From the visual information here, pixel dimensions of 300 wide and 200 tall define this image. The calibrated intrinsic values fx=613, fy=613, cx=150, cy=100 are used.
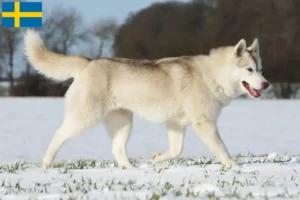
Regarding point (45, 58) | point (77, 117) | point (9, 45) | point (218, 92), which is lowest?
point (9, 45)

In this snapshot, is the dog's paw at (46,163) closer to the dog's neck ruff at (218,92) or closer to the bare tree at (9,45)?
the dog's neck ruff at (218,92)

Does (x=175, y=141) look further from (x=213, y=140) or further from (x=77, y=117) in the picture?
(x=77, y=117)

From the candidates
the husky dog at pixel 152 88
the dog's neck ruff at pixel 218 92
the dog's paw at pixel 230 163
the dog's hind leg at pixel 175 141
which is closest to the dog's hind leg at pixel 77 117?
the husky dog at pixel 152 88

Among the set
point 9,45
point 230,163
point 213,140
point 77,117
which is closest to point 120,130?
point 77,117

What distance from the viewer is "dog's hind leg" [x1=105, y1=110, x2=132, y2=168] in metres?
7.11

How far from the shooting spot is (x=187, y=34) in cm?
3944

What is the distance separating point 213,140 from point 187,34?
33221 mm

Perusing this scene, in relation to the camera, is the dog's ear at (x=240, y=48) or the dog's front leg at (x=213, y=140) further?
the dog's ear at (x=240, y=48)

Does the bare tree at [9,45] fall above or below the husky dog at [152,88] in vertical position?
below

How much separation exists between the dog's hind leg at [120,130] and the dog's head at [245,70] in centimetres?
129

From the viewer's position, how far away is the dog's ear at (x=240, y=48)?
273 inches

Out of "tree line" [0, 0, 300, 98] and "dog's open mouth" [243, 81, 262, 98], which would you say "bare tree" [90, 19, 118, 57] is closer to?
"tree line" [0, 0, 300, 98]

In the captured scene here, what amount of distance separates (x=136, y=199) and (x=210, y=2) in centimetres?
3956

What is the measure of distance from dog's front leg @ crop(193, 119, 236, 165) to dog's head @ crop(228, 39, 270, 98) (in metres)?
0.57
